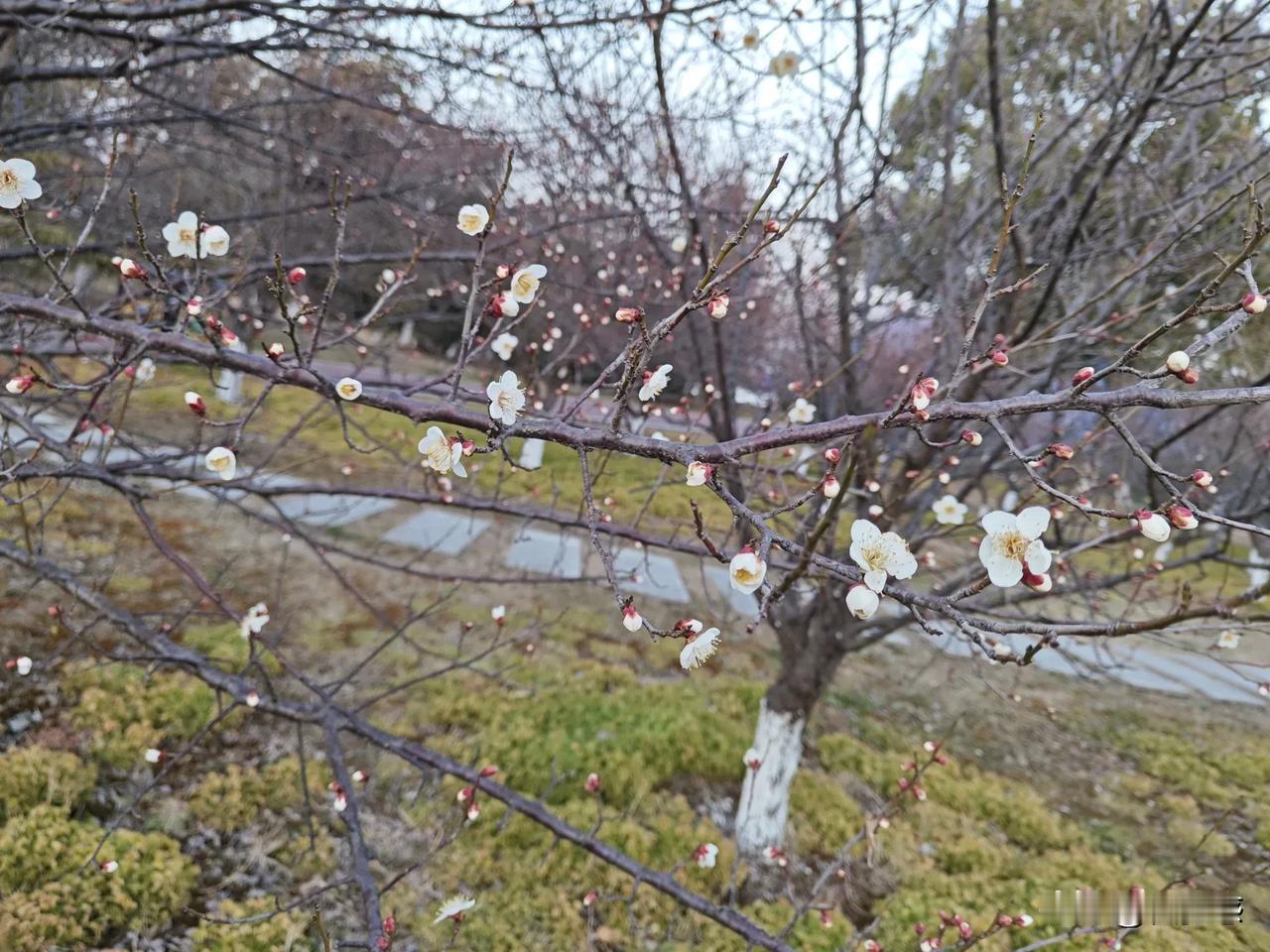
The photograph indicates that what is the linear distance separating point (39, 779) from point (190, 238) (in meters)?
2.72

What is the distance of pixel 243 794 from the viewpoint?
10.2 feet

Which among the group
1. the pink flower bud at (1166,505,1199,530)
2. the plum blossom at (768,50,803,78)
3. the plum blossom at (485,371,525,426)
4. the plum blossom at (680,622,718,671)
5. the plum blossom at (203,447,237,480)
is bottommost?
the plum blossom at (680,622,718,671)

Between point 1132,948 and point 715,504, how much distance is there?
520cm

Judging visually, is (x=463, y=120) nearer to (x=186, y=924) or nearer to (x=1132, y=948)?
(x=186, y=924)

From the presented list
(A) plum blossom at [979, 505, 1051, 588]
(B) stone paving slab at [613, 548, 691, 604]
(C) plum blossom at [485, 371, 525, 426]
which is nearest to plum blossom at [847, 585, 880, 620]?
(A) plum blossom at [979, 505, 1051, 588]

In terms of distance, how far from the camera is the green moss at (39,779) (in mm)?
2704

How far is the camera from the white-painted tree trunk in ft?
11.1

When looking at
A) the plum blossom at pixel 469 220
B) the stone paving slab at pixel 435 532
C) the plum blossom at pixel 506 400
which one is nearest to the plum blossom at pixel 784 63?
the plum blossom at pixel 469 220

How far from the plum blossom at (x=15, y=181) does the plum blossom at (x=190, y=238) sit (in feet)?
0.96

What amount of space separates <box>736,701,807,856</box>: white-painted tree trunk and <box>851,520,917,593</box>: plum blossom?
2760 millimetres

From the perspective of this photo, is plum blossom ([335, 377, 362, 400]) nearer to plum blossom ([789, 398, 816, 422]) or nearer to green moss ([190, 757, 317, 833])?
plum blossom ([789, 398, 816, 422])

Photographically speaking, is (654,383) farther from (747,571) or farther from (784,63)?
(784,63)

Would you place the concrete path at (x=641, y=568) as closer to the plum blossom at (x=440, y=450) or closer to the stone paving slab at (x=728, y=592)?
the stone paving slab at (x=728, y=592)

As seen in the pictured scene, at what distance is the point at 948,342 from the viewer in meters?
2.84
